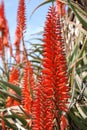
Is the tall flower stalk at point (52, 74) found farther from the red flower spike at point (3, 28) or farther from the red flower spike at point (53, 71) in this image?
the red flower spike at point (3, 28)

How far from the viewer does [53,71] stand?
661mm

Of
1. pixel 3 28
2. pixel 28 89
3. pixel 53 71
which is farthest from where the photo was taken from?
pixel 3 28

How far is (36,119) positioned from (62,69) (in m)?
0.11

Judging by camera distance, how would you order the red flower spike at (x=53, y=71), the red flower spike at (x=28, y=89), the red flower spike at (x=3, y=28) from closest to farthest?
the red flower spike at (x=53, y=71) < the red flower spike at (x=28, y=89) < the red flower spike at (x=3, y=28)

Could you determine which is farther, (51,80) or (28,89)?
(28,89)

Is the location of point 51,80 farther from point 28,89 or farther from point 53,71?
point 28,89

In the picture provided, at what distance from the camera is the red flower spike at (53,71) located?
26.0 inches

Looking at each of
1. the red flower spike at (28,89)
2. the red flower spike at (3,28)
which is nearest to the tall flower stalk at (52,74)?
the red flower spike at (28,89)

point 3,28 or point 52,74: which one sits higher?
point 3,28

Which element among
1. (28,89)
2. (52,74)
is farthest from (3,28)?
(52,74)

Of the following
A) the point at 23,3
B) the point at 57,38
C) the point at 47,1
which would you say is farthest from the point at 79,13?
the point at 57,38

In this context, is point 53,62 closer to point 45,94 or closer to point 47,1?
point 45,94

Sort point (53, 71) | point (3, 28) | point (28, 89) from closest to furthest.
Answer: point (53, 71)
point (28, 89)
point (3, 28)

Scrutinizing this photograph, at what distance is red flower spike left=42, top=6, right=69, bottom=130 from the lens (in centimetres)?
66
